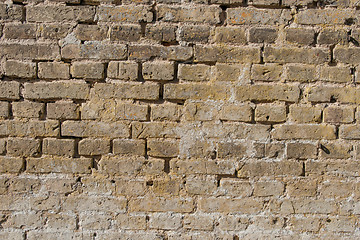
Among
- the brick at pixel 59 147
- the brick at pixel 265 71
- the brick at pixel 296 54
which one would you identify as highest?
the brick at pixel 296 54

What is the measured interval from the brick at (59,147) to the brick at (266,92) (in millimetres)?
1197

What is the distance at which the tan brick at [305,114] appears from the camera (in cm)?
189

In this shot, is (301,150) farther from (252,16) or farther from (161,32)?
(161,32)

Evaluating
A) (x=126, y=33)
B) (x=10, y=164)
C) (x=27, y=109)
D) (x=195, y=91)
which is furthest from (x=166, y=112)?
(x=10, y=164)

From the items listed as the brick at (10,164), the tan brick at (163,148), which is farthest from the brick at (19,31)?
the tan brick at (163,148)

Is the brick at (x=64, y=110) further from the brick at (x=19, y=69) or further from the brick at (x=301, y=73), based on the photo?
the brick at (x=301, y=73)

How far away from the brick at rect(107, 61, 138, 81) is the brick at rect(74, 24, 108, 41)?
0.21 m

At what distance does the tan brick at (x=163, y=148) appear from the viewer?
189 cm

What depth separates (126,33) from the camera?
1.88m

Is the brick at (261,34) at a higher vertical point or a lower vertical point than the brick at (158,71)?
higher

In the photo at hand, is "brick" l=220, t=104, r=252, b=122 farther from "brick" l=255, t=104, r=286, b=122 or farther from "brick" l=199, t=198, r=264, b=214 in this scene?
"brick" l=199, t=198, r=264, b=214

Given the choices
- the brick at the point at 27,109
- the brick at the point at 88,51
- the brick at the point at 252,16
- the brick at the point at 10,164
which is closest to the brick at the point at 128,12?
the brick at the point at 88,51

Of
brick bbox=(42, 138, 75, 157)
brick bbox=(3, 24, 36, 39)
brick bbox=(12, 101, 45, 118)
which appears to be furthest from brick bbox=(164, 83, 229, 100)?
brick bbox=(3, 24, 36, 39)

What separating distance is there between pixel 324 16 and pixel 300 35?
21cm
